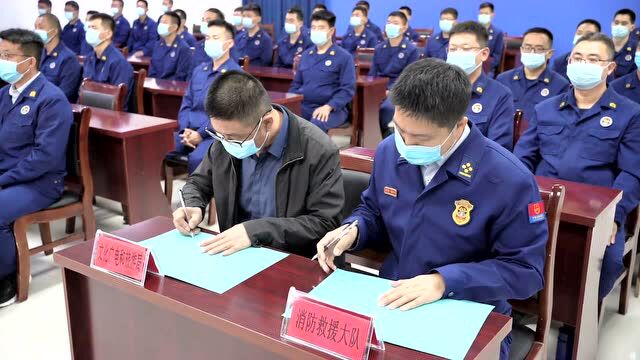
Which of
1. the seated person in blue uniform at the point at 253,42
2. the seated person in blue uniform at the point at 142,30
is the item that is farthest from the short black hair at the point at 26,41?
the seated person in blue uniform at the point at 142,30

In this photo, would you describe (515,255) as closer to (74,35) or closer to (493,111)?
(493,111)

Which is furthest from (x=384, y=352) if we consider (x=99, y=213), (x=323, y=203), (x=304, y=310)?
(x=99, y=213)

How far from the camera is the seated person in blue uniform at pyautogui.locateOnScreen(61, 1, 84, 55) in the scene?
7586 mm

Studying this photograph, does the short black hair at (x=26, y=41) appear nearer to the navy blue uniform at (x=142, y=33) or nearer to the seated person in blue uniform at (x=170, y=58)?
the seated person in blue uniform at (x=170, y=58)

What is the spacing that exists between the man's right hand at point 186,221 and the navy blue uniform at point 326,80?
2.76m

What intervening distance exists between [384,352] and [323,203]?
29.0 inches

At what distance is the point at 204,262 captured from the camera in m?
1.31

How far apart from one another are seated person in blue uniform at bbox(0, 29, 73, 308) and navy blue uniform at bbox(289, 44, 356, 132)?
2075 millimetres

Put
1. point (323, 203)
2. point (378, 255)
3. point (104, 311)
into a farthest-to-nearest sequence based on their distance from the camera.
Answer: point (378, 255) → point (323, 203) → point (104, 311)

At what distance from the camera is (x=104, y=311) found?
1.37 m

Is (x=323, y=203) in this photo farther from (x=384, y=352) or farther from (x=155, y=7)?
(x=155, y=7)

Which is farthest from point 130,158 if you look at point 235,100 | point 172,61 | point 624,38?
point 624,38

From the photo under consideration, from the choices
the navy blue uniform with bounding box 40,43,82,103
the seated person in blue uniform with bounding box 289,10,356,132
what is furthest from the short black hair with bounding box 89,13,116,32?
the seated person in blue uniform with bounding box 289,10,356,132

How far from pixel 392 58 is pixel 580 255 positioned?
4.29 m
